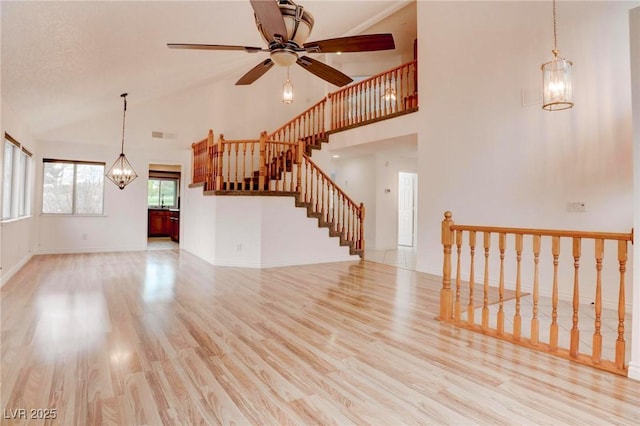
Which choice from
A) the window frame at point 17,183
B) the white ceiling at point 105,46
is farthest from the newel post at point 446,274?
the window frame at point 17,183

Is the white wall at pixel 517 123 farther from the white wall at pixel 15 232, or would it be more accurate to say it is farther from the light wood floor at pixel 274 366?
the white wall at pixel 15 232

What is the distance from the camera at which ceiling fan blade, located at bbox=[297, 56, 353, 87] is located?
285 centimetres

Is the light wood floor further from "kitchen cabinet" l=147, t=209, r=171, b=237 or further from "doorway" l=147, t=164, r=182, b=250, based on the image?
"kitchen cabinet" l=147, t=209, r=171, b=237

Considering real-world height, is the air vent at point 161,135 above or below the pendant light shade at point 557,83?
above

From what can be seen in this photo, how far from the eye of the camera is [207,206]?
650 centimetres

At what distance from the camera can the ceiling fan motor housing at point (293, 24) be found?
2.24 metres

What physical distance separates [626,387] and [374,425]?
63.6 inches

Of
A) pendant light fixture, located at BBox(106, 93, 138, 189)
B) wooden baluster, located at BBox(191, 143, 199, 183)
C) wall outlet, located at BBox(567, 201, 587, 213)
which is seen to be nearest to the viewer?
wall outlet, located at BBox(567, 201, 587, 213)

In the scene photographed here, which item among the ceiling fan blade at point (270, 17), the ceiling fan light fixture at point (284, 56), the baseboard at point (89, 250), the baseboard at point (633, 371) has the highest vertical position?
the ceiling fan blade at point (270, 17)

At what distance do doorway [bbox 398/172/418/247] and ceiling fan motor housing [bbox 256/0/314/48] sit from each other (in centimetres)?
704

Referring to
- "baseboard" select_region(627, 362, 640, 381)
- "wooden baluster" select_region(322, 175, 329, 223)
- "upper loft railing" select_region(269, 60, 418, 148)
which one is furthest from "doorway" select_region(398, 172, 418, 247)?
"baseboard" select_region(627, 362, 640, 381)

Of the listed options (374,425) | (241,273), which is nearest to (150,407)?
(374,425)

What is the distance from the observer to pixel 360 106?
6848mm

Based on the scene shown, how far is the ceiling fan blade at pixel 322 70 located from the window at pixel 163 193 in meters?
10.6
